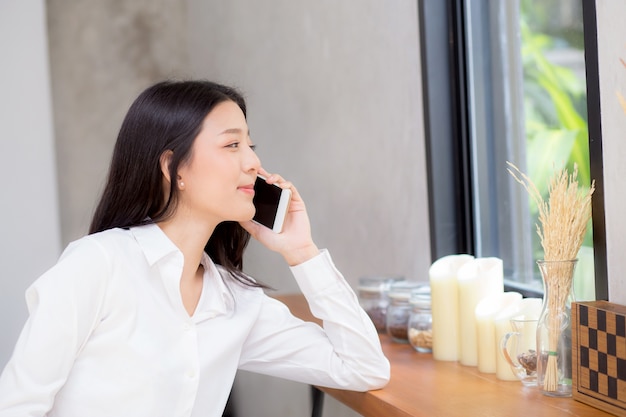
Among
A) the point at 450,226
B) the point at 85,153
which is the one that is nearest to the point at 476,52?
the point at 450,226

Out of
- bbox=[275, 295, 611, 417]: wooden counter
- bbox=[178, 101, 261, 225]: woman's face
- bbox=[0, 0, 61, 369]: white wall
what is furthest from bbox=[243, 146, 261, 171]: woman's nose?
bbox=[0, 0, 61, 369]: white wall

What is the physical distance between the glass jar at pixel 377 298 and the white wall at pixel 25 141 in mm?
1493

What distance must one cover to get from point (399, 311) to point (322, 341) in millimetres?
387

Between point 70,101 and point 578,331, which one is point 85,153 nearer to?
point 70,101

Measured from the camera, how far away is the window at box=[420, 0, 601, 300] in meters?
2.01

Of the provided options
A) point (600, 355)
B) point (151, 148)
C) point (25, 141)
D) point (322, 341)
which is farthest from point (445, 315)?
point (25, 141)

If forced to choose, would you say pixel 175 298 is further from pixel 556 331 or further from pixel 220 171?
pixel 556 331

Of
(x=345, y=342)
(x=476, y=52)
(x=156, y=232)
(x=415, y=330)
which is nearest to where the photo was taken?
(x=156, y=232)

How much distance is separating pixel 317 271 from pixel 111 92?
3344mm

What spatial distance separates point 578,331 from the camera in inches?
55.5

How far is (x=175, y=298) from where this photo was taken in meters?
1.56

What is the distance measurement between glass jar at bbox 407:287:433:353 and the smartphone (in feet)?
1.48

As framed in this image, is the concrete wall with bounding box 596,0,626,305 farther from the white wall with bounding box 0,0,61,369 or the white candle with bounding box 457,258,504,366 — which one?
the white wall with bounding box 0,0,61,369

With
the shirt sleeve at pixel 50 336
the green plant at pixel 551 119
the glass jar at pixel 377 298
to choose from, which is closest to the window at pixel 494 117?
the green plant at pixel 551 119
